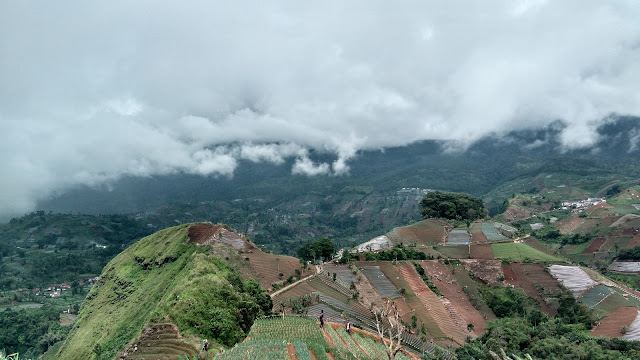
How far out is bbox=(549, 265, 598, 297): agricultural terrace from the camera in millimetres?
56500

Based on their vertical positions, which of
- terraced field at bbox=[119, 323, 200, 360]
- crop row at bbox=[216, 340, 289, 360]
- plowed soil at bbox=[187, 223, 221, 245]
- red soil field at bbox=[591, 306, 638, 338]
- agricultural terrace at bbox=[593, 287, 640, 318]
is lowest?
red soil field at bbox=[591, 306, 638, 338]

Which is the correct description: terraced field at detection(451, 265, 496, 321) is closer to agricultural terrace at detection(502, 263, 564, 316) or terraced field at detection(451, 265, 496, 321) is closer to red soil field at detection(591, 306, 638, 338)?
agricultural terrace at detection(502, 263, 564, 316)

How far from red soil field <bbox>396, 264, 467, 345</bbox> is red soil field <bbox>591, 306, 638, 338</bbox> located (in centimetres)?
1642

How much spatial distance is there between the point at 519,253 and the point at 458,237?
16.3 metres

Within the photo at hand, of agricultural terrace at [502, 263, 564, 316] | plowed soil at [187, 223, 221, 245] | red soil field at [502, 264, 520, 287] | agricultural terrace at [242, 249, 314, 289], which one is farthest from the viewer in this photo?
red soil field at [502, 264, 520, 287]

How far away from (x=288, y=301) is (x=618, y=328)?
42.1 meters

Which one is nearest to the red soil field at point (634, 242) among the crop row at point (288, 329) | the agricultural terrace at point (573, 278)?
the agricultural terrace at point (573, 278)

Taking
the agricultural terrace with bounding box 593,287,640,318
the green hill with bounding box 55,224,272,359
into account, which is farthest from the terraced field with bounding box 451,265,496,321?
the green hill with bounding box 55,224,272,359

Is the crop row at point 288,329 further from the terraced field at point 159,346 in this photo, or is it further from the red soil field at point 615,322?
the red soil field at point 615,322

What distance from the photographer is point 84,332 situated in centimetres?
5425

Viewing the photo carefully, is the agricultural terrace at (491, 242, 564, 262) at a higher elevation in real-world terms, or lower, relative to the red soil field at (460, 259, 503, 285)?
higher

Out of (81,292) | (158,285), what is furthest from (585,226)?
(81,292)

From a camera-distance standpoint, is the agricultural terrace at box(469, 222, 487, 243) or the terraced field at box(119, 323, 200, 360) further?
the agricultural terrace at box(469, 222, 487, 243)

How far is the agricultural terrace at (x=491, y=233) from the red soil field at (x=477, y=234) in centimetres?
86
